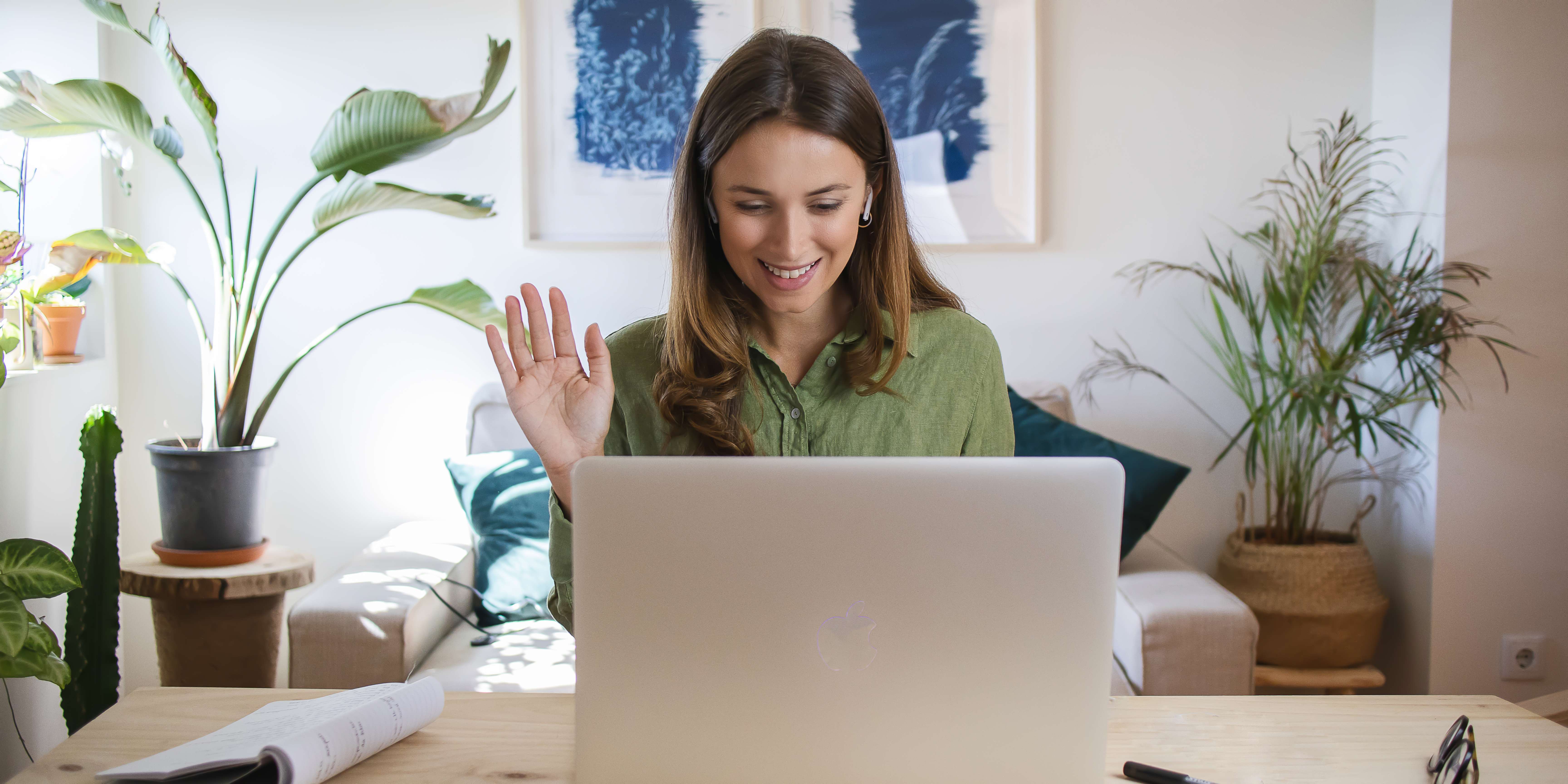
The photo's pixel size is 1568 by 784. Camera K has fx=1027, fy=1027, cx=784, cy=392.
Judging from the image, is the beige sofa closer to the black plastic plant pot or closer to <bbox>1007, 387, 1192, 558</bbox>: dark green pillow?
<bbox>1007, 387, 1192, 558</bbox>: dark green pillow

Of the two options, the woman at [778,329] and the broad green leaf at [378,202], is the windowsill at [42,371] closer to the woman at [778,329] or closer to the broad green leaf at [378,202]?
the broad green leaf at [378,202]

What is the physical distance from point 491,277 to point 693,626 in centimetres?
213

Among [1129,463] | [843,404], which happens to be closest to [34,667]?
[843,404]

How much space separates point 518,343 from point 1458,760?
0.93 meters

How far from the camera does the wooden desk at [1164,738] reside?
875mm

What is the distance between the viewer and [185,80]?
1984 millimetres

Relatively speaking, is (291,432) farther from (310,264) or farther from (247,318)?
(247,318)

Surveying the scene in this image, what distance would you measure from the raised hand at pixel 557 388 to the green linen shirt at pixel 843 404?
15 centimetres

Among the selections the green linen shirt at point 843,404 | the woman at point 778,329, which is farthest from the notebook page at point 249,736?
the green linen shirt at point 843,404

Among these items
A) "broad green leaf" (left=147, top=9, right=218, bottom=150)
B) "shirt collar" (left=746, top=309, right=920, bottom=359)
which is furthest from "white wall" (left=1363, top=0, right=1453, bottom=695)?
"broad green leaf" (left=147, top=9, right=218, bottom=150)

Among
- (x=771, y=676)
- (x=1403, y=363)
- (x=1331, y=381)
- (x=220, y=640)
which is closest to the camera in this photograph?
(x=771, y=676)

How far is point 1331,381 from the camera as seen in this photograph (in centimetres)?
231

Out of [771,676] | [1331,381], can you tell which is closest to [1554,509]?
[1331,381]

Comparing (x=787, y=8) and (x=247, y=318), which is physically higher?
(x=787, y=8)
